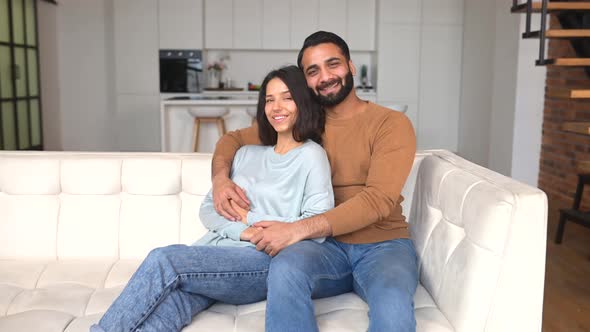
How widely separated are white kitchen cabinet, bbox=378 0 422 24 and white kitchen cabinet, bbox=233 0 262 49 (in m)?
1.68

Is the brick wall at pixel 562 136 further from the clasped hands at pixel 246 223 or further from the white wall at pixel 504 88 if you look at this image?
the clasped hands at pixel 246 223

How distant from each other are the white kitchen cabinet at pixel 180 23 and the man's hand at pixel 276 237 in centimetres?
700

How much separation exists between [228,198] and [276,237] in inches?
10.5

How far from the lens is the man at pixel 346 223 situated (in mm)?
1666

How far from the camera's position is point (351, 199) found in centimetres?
199

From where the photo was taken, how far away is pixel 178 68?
8.59m

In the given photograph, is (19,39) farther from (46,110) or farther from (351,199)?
(351,199)

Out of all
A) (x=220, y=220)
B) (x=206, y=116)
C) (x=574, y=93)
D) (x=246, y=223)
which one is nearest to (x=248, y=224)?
(x=246, y=223)

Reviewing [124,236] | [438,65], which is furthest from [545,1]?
[438,65]

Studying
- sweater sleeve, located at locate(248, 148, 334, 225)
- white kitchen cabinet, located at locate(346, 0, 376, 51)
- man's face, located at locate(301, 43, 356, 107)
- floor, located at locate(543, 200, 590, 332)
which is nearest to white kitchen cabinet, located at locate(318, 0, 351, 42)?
white kitchen cabinet, located at locate(346, 0, 376, 51)

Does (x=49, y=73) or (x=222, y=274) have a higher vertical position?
(x=49, y=73)

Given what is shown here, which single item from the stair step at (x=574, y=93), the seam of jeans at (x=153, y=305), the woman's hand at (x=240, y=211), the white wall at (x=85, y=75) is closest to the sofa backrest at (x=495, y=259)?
the woman's hand at (x=240, y=211)

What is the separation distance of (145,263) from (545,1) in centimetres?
343

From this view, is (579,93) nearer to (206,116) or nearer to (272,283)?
(272,283)
